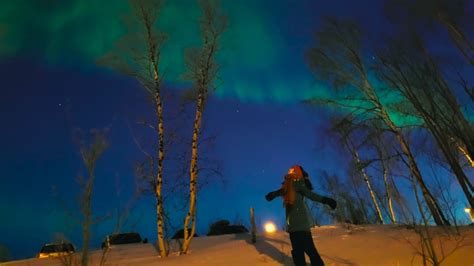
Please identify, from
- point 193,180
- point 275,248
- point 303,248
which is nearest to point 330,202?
point 303,248

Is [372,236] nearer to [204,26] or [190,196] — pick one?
[190,196]

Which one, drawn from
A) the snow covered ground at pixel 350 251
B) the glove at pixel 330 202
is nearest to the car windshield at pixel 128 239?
the snow covered ground at pixel 350 251

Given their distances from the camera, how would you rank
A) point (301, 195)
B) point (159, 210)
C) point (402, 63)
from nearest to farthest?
point (301, 195) → point (159, 210) → point (402, 63)

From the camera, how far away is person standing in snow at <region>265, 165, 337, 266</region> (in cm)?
684

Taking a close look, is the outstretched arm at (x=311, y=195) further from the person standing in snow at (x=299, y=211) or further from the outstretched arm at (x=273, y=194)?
the outstretched arm at (x=273, y=194)

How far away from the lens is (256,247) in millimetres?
10930

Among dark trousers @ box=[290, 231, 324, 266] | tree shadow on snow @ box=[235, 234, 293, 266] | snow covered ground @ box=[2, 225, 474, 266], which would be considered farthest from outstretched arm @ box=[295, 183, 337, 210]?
tree shadow on snow @ box=[235, 234, 293, 266]

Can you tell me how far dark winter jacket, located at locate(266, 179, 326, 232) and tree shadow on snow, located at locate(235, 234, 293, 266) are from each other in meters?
1.72

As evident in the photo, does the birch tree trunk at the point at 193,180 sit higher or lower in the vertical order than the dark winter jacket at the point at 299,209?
higher

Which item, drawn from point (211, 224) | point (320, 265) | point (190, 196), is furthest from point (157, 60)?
point (211, 224)

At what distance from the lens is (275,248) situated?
10539 mm

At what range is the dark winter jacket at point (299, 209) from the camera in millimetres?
6969

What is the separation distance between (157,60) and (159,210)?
16.0 feet

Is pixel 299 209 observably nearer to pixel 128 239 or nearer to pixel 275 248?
pixel 275 248
